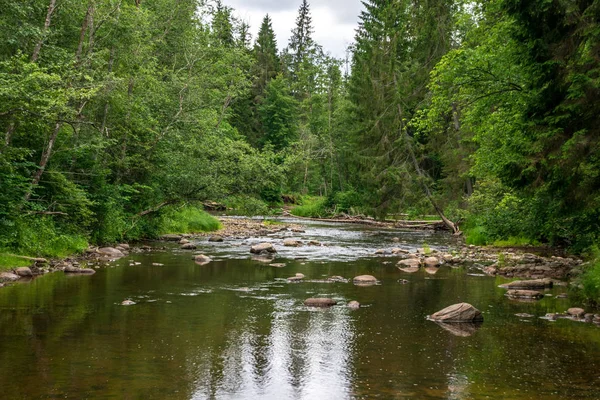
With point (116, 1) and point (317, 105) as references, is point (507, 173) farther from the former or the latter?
point (317, 105)

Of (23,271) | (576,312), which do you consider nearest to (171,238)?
(23,271)

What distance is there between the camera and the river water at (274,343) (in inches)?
277

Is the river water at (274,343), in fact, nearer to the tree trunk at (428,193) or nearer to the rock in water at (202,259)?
the rock in water at (202,259)

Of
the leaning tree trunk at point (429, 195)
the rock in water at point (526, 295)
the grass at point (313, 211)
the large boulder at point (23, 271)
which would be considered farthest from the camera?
the grass at point (313, 211)

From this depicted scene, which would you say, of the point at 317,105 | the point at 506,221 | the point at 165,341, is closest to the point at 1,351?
the point at 165,341

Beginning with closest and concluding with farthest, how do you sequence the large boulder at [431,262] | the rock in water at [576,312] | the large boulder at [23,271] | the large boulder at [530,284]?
the rock in water at [576,312], the large boulder at [23,271], the large boulder at [530,284], the large boulder at [431,262]

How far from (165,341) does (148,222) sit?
690 inches

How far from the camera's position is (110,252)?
1998 cm

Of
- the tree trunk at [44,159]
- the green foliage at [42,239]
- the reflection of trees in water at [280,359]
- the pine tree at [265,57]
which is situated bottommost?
the reflection of trees in water at [280,359]

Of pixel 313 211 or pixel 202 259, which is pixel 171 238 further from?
pixel 313 211

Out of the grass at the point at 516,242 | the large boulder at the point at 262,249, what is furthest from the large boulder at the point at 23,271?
the grass at the point at 516,242

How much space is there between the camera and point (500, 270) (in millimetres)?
17453

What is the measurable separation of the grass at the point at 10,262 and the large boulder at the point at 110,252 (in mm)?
4044

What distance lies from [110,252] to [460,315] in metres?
13.8
